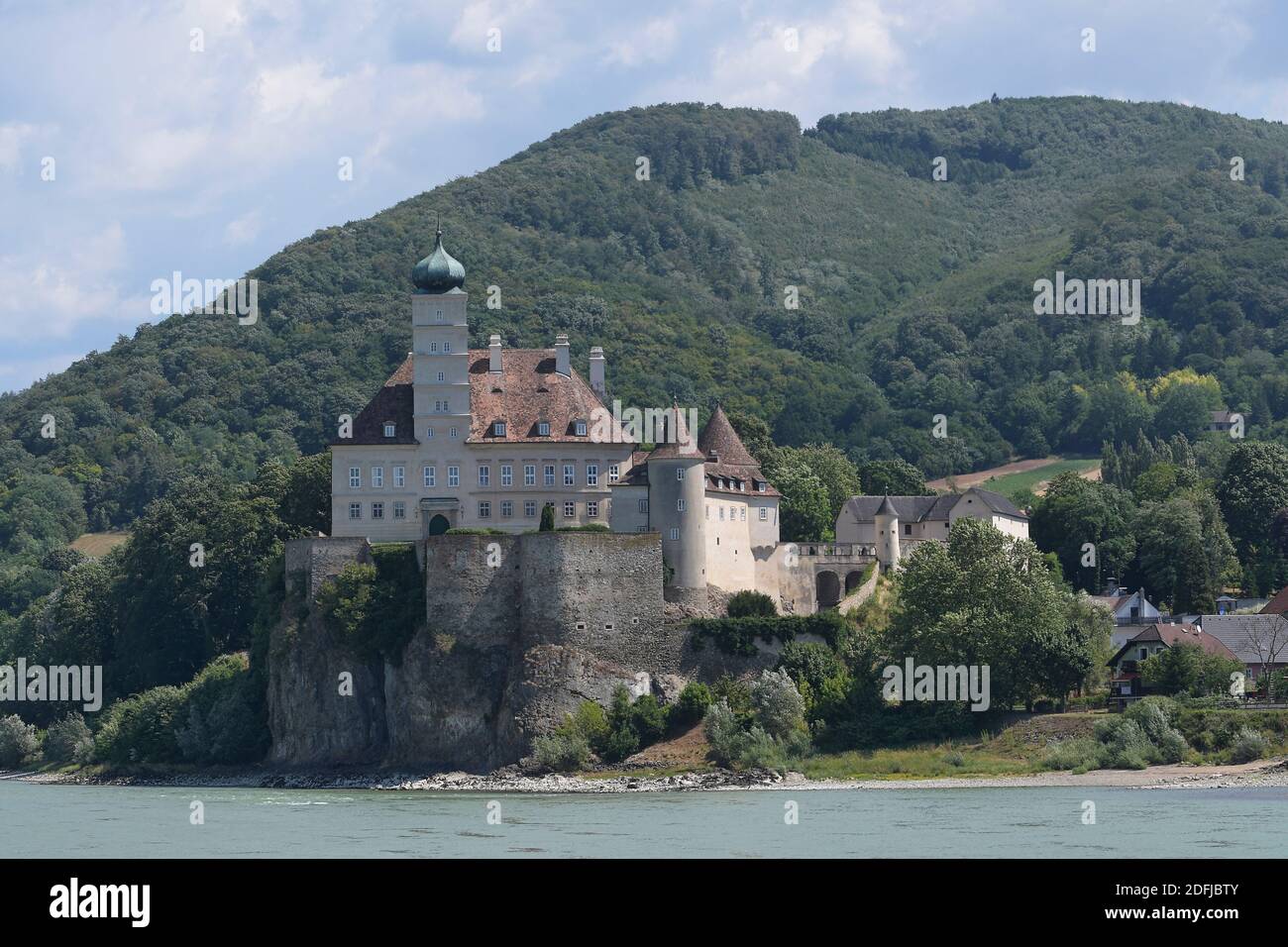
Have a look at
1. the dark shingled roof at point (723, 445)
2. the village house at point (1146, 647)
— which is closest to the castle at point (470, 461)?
→ the dark shingled roof at point (723, 445)

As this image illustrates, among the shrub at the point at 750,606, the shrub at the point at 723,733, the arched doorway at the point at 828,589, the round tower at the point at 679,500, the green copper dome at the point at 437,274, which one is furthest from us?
the arched doorway at the point at 828,589

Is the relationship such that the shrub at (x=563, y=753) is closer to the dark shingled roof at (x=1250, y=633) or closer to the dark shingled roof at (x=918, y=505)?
the dark shingled roof at (x=918, y=505)

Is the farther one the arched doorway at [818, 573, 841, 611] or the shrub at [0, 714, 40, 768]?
the shrub at [0, 714, 40, 768]

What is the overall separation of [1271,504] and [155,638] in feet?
163

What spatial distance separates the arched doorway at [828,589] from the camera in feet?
279

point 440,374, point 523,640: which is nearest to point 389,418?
point 440,374

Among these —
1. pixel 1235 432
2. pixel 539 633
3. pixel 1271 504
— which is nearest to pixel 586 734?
pixel 539 633

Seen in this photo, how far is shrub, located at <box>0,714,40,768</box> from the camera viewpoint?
95.6m

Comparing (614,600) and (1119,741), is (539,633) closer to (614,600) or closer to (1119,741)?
(614,600)

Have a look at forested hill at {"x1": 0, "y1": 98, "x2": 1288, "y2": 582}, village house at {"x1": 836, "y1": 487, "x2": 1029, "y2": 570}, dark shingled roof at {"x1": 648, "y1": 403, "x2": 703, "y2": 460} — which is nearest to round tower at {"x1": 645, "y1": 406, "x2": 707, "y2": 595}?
dark shingled roof at {"x1": 648, "y1": 403, "x2": 703, "y2": 460}

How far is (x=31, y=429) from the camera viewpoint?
146 meters

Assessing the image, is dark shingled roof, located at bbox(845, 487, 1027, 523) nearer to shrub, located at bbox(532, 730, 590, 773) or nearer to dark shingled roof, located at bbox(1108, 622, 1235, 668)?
dark shingled roof, located at bbox(1108, 622, 1235, 668)

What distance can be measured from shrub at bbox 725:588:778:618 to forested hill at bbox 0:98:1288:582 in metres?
56.0

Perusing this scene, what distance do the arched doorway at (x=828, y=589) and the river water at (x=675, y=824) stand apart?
1619cm
